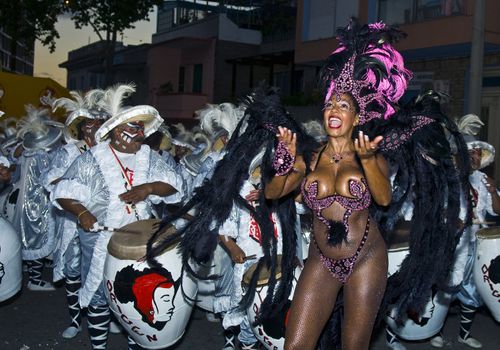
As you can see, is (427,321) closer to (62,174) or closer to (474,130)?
(474,130)

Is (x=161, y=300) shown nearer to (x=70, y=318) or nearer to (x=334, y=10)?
(x=70, y=318)

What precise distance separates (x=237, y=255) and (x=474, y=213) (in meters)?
2.40

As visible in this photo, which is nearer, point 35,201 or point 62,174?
point 62,174

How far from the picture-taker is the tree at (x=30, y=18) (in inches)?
867

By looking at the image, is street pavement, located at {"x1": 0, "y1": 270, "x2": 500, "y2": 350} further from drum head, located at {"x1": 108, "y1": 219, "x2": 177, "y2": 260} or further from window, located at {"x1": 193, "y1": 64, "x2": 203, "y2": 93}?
window, located at {"x1": 193, "y1": 64, "x2": 203, "y2": 93}

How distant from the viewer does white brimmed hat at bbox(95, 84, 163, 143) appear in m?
4.62

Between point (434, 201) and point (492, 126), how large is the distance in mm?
10517

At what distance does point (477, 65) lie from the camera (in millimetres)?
8922

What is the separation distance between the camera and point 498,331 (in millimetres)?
6227

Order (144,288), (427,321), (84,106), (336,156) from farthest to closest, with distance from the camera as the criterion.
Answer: (84,106) → (427,321) → (144,288) → (336,156)

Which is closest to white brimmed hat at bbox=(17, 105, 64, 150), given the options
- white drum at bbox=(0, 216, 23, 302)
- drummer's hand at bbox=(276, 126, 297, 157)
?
white drum at bbox=(0, 216, 23, 302)

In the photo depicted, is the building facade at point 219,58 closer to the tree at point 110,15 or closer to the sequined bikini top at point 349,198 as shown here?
the tree at point 110,15

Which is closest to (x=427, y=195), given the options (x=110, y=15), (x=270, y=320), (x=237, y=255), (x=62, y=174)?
(x=270, y=320)

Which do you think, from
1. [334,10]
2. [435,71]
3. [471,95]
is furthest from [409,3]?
[471,95]
